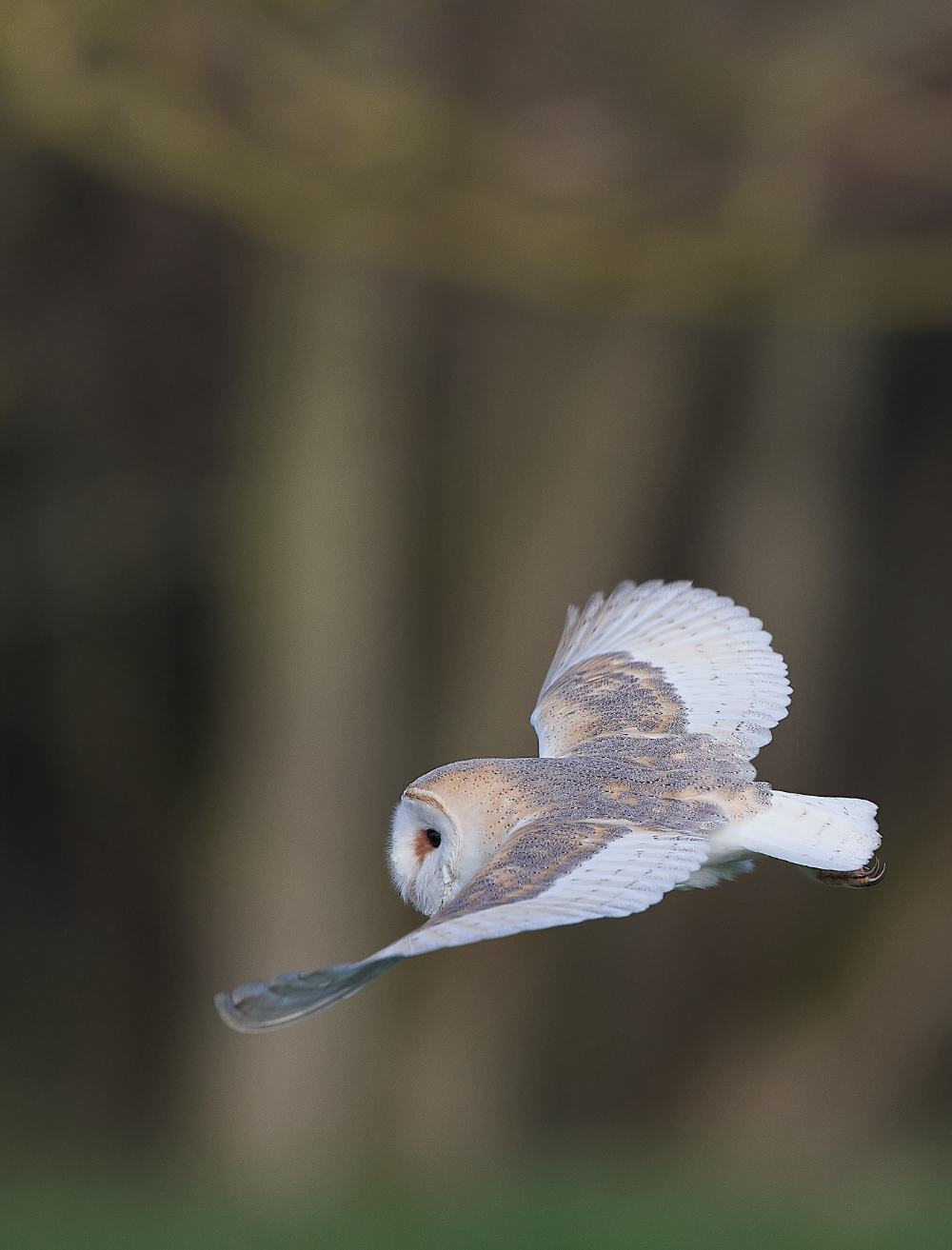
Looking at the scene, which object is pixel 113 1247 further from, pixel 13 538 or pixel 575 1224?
pixel 13 538

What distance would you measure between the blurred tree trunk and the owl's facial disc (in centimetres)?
350

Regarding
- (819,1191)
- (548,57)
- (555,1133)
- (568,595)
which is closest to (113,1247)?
(819,1191)

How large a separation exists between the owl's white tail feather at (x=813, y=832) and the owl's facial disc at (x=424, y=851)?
0.87 feet

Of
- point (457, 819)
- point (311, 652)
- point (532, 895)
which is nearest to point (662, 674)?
point (457, 819)

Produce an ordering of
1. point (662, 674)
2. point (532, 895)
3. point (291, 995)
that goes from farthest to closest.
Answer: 1. point (662, 674)
2. point (532, 895)
3. point (291, 995)

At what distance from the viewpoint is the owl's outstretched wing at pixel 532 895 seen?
37.9 inches

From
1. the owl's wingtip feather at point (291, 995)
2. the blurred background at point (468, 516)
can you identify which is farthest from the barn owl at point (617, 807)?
the blurred background at point (468, 516)

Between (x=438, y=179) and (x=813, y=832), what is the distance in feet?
10.7

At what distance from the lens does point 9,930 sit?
6.53 meters

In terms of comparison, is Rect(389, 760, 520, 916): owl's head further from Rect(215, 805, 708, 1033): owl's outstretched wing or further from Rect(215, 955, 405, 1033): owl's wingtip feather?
Rect(215, 955, 405, 1033): owl's wingtip feather

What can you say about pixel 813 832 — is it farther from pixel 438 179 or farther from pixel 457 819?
pixel 438 179

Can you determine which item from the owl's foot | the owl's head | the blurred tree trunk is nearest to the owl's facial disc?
the owl's head

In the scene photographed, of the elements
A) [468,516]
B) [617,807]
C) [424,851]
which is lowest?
[468,516]

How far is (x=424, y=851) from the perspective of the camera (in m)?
1.50
